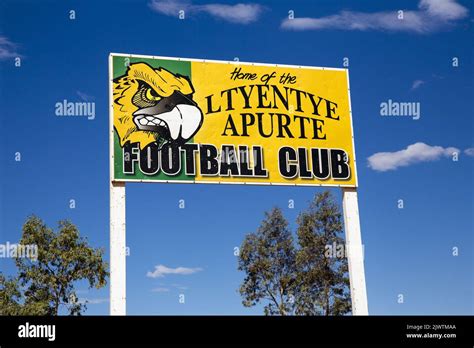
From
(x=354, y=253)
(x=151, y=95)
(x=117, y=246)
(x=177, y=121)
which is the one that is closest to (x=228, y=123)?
(x=177, y=121)

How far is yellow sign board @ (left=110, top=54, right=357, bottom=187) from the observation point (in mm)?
22625

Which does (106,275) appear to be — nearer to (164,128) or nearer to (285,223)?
(285,223)

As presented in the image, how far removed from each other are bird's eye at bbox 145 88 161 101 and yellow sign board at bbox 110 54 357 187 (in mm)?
38

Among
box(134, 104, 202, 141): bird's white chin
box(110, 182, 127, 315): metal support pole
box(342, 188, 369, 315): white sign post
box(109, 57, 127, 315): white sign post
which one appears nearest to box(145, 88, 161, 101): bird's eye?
box(134, 104, 202, 141): bird's white chin

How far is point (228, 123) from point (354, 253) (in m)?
6.57

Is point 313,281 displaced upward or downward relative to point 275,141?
downward

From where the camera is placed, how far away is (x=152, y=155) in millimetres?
22500

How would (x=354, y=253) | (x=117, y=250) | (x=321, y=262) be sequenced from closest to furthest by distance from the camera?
(x=117, y=250) → (x=354, y=253) → (x=321, y=262)

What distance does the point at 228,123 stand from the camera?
2369 centimetres

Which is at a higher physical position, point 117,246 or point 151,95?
point 151,95

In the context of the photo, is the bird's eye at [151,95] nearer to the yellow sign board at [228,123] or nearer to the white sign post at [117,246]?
the yellow sign board at [228,123]

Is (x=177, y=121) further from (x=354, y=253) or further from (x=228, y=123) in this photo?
(x=354, y=253)
